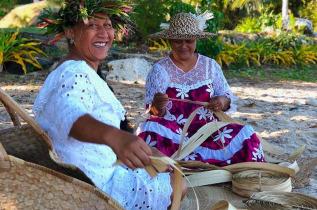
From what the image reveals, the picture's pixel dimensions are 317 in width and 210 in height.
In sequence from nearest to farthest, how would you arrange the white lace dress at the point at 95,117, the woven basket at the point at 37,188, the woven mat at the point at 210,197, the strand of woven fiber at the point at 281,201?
the woven basket at the point at 37,188 → the white lace dress at the point at 95,117 → the strand of woven fiber at the point at 281,201 → the woven mat at the point at 210,197

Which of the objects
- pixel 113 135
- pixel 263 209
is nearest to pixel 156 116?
pixel 263 209

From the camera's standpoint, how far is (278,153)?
4117 millimetres

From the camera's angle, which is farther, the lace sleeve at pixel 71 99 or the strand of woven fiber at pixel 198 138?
the strand of woven fiber at pixel 198 138

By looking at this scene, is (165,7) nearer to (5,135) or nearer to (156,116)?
(156,116)

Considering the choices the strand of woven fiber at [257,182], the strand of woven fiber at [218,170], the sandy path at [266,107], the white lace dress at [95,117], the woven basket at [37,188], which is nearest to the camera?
the woven basket at [37,188]

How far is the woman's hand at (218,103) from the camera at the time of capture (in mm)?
3857

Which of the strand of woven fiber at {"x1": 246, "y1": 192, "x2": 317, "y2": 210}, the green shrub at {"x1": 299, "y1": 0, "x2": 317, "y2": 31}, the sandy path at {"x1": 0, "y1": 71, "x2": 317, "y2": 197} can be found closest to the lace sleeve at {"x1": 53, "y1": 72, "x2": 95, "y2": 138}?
the strand of woven fiber at {"x1": 246, "y1": 192, "x2": 317, "y2": 210}

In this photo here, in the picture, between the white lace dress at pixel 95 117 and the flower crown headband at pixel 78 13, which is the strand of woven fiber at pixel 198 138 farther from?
the flower crown headband at pixel 78 13

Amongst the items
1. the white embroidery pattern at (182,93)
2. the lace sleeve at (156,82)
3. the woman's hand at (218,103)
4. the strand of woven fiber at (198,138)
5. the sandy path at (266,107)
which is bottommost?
the sandy path at (266,107)

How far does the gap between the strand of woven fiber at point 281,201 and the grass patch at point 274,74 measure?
6.67 m

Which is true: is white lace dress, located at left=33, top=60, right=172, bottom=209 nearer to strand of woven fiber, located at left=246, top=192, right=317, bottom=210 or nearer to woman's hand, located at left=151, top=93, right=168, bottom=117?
strand of woven fiber, located at left=246, top=192, right=317, bottom=210

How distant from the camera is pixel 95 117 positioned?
208cm

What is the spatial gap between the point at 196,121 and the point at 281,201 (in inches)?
50.3

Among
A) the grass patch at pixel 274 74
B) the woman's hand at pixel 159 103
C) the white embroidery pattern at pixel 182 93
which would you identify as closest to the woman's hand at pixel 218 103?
the white embroidery pattern at pixel 182 93
